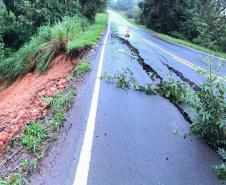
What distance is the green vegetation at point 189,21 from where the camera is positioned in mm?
29172

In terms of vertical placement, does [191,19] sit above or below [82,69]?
above

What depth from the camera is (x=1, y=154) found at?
4.89 meters

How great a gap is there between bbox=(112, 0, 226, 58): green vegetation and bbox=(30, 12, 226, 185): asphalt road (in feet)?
69.0

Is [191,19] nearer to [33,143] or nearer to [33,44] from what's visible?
[33,44]

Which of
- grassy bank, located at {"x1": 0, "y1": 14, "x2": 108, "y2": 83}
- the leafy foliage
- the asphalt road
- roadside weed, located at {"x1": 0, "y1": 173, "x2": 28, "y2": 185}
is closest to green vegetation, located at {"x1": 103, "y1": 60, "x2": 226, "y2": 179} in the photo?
the asphalt road

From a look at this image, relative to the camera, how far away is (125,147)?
5.26m

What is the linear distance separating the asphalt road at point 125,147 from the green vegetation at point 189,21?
69.0ft

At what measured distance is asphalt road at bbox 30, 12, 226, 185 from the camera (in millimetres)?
4367

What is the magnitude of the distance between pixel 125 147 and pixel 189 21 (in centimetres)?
3292

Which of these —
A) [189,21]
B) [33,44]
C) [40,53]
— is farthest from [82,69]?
[189,21]

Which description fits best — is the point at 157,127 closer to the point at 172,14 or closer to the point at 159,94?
the point at 159,94

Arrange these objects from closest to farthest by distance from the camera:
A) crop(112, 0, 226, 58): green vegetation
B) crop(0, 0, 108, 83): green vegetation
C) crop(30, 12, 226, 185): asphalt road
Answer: crop(30, 12, 226, 185): asphalt road → crop(0, 0, 108, 83): green vegetation → crop(112, 0, 226, 58): green vegetation

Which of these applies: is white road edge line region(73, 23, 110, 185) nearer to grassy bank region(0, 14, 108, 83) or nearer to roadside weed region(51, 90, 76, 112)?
roadside weed region(51, 90, 76, 112)

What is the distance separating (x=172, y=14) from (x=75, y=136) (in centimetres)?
3468
